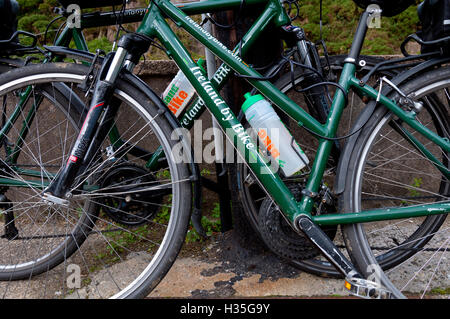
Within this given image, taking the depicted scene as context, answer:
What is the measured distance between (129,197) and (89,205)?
0.23m

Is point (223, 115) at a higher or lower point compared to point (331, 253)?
higher

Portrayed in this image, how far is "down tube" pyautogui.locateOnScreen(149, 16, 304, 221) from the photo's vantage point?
5.69 feet

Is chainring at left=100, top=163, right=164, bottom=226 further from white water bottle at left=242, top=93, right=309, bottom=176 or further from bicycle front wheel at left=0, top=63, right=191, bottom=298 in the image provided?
white water bottle at left=242, top=93, right=309, bottom=176

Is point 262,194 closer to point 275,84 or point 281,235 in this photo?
point 281,235

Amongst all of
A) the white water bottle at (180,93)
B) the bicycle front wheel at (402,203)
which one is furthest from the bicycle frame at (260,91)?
the white water bottle at (180,93)

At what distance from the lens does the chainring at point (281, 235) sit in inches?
73.2

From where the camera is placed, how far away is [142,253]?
246cm

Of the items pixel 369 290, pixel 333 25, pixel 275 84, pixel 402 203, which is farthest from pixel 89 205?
pixel 333 25

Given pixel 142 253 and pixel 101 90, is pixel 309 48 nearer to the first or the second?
pixel 101 90

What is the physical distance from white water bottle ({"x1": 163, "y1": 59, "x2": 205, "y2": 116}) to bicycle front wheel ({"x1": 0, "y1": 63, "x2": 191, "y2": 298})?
231mm

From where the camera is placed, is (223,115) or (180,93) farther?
(180,93)

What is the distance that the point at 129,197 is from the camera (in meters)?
2.10

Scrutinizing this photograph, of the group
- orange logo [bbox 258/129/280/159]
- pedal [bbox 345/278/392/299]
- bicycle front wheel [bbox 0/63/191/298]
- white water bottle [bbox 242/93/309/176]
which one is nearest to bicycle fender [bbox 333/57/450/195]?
white water bottle [bbox 242/93/309/176]
